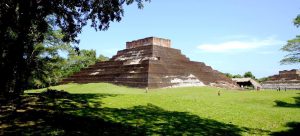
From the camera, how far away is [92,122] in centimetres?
1307

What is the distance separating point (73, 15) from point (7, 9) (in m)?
3.91

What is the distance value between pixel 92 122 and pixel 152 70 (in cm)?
3087

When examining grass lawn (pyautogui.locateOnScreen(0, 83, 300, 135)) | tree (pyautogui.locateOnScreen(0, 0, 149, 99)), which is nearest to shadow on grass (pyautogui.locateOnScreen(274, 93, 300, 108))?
grass lawn (pyautogui.locateOnScreen(0, 83, 300, 135))

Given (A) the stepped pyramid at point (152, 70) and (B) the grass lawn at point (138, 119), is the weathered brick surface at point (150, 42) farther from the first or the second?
(B) the grass lawn at point (138, 119)

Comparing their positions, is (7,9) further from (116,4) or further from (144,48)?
(144,48)

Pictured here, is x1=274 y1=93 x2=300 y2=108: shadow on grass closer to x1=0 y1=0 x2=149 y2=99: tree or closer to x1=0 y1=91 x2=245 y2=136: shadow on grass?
x1=0 y1=91 x2=245 y2=136: shadow on grass

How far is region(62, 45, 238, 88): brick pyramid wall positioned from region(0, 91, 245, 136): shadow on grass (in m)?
24.5

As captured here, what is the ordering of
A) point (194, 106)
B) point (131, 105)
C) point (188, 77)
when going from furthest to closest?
point (188, 77), point (194, 106), point (131, 105)

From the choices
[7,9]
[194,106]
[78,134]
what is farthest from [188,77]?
[78,134]

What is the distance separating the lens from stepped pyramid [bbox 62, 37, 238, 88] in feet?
144

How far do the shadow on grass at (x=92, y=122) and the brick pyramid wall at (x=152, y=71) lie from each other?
24.5 m

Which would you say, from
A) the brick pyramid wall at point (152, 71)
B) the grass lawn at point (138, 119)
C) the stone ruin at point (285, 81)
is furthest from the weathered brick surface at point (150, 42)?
the stone ruin at point (285, 81)

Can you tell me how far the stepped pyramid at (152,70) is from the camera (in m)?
43.8

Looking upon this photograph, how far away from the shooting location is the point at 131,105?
19688 millimetres
